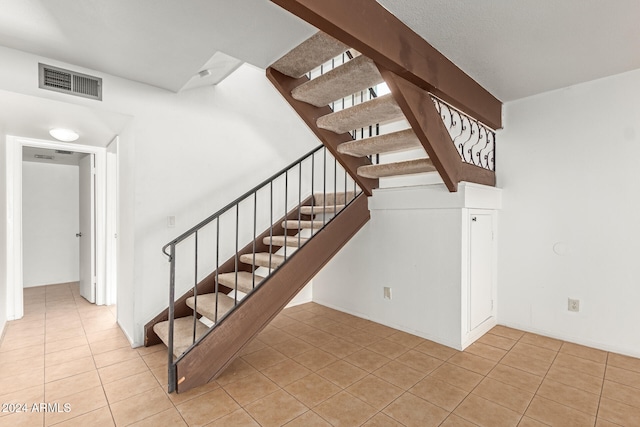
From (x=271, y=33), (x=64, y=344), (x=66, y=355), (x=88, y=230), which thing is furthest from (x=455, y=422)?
(x=88, y=230)

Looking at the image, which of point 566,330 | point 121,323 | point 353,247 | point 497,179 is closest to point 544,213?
point 497,179

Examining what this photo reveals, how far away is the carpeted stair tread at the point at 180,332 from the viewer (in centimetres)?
225

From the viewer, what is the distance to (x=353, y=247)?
372 centimetres

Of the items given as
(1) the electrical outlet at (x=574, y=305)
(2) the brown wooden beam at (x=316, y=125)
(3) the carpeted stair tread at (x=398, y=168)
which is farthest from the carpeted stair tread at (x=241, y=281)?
(1) the electrical outlet at (x=574, y=305)

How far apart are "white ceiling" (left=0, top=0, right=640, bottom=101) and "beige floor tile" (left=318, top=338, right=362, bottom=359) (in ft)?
8.18

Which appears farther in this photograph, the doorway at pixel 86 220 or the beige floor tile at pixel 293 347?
the doorway at pixel 86 220

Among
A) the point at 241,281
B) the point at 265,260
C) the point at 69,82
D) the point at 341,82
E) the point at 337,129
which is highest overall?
the point at 69,82

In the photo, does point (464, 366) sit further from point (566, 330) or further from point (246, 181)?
point (246, 181)

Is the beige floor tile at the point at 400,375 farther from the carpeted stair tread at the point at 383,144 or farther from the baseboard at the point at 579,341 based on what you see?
the carpeted stair tread at the point at 383,144

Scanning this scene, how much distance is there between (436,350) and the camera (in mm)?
2715

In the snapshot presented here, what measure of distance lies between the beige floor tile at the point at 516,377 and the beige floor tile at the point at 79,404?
2.76 metres

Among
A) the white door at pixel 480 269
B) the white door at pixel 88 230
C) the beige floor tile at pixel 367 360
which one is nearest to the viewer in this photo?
the beige floor tile at pixel 367 360

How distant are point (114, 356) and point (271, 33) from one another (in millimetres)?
2911

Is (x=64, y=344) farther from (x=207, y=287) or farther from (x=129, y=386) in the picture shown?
(x=207, y=287)
